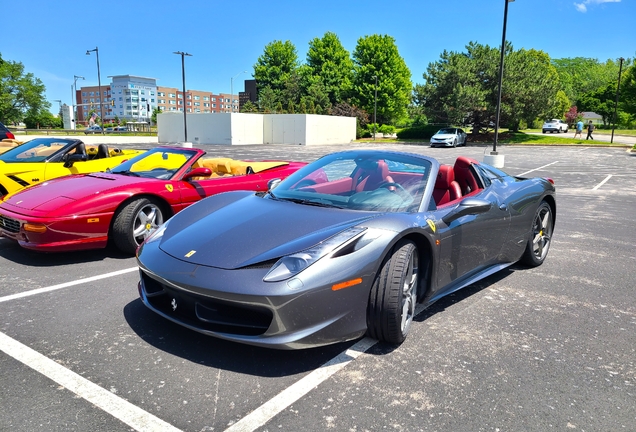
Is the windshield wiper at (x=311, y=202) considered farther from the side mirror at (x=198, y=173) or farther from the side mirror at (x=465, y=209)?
the side mirror at (x=198, y=173)

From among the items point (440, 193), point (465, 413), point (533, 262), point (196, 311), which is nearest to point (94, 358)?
point (196, 311)

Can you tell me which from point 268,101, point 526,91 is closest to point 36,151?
point 526,91

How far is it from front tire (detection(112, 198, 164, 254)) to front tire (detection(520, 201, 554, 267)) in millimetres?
3922

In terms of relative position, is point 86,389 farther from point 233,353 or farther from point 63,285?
point 63,285

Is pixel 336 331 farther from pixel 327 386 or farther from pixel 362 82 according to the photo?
pixel 362 82

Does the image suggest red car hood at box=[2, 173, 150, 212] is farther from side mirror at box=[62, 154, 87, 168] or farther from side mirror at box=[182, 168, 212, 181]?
side mirror at box=[62, 154, 87, 168]

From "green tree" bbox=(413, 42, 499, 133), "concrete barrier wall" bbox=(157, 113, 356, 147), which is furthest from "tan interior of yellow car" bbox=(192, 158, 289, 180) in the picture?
"green tree" bbox=(413, 42, 499, 133)

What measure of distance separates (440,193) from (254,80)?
7290cm

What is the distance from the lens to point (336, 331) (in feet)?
9.23

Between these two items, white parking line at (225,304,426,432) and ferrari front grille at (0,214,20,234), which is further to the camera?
ferrari front grille at (0,214,20,234)

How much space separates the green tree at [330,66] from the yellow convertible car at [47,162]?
195ft

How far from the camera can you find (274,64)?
75938 mm

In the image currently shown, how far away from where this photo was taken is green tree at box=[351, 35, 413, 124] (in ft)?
205

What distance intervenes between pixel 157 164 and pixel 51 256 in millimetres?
1644
